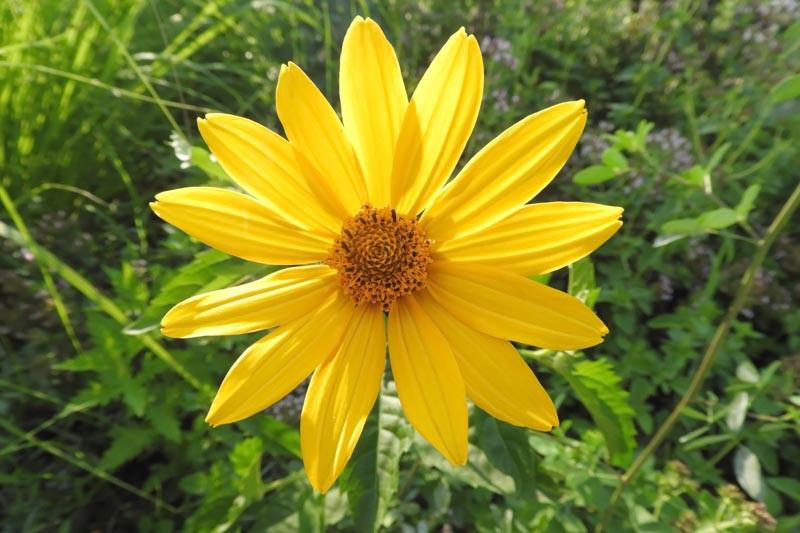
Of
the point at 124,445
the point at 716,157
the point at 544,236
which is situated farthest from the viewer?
the point at 124,445

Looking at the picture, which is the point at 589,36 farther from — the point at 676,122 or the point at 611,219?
the point at 611,219

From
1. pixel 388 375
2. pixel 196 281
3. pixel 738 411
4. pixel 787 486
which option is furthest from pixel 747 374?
pixel 196 281

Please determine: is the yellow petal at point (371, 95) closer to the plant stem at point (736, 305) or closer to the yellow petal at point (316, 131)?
the yellow petal at point (316, 131)

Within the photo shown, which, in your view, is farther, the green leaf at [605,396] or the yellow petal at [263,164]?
the green leaf at [605,396]

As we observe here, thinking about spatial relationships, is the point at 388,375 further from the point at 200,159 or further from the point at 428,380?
the point at 200,159

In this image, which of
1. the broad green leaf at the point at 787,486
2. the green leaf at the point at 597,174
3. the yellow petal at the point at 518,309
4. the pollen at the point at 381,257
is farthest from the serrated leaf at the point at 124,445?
the broad green leaf at the point at 787,486

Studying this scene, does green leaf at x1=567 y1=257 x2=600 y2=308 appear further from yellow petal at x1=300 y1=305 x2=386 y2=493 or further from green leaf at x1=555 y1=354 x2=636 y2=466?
yellow petal at x1=300 y1=305 x2=386 y2=493
